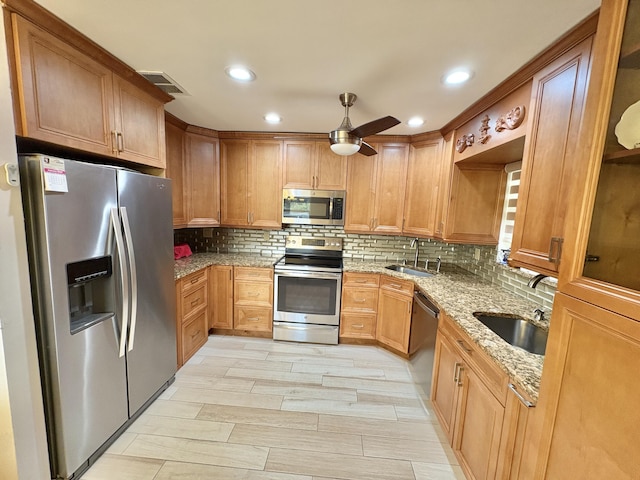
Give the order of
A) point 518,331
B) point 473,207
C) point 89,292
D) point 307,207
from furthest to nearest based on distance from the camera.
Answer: point 307,207 → point 473,207 → point 518,331 → point 89,292

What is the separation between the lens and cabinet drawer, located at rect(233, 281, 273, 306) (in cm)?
302

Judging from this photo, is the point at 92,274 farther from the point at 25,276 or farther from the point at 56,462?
the point at 56,462

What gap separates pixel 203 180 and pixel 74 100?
1.54 meters

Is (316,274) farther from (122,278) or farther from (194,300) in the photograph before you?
(122,278)

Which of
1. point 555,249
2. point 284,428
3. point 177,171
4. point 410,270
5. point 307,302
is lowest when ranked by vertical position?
point 284,428

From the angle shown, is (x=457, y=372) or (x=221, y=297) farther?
(x=221, y=297)

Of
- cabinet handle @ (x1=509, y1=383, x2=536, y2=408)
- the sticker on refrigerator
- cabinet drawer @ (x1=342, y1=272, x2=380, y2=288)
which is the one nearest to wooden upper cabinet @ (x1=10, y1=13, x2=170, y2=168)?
the sticker on refrigerator

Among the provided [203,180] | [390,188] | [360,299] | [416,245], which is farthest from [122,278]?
[416,245]

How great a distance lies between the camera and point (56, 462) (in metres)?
1.35

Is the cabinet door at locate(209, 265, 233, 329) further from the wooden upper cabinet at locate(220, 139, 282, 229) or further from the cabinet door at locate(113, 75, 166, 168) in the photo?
the cabinet door at locate(113, 75, 166, 168)

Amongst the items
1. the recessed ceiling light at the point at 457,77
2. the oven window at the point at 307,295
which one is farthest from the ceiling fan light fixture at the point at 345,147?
the oven window at the point at 307,295

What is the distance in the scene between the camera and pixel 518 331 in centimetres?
167

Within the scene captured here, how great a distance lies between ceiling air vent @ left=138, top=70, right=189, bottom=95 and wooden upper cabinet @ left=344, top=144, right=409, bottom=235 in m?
1.79

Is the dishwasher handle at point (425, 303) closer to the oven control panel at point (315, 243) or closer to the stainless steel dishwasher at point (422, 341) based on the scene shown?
the stainless steel dishwasher at point (422, 341)
